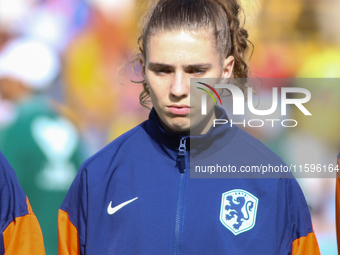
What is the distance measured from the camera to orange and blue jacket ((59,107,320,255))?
4.98 feet

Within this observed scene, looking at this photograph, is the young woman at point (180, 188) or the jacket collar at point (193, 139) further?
the jacket collar at point (193, 139)

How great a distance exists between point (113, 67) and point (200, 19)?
239 centimetres

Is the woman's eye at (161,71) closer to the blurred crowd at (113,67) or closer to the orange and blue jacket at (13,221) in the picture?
the orange and blue jacket at (13,221)

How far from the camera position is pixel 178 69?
1.52 m

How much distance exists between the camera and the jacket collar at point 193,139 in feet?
5.32

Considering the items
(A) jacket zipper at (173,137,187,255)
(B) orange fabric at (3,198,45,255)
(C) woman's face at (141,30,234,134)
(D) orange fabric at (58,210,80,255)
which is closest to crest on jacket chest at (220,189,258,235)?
(A) jacket zipper at (173,137,187,255)

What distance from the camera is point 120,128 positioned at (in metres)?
3.89

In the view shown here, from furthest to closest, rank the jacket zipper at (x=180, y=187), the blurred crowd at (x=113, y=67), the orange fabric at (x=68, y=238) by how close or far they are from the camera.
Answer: the blurred crowd at (x=113, y=67)
the orange fabric at (x=68, y=238)
the jacket zipper at (x=180, y=187)

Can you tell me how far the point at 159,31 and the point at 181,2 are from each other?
0.16 meters

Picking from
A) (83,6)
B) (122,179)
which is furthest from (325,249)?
(83,6)

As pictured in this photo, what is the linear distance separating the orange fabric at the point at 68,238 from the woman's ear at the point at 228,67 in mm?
820

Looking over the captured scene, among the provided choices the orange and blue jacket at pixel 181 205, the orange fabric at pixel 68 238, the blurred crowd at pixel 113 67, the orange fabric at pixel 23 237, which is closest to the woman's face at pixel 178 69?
the orange and blue jacket at pixel 181 205

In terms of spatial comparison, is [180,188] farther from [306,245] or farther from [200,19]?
[200,19]

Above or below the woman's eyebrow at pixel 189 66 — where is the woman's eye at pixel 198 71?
below
